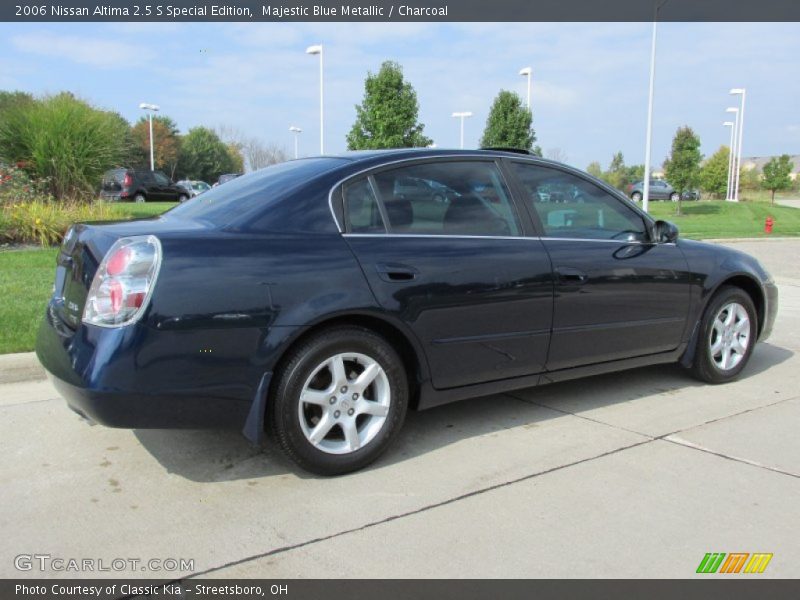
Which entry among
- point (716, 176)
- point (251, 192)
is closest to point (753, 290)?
point (251, 192)

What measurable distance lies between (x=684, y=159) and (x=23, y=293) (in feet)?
112

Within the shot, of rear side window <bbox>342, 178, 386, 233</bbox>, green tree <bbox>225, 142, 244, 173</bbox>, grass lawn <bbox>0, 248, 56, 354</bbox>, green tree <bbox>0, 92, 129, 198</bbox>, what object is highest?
green tree <bbox>225, 142, 244, 173</bbox>

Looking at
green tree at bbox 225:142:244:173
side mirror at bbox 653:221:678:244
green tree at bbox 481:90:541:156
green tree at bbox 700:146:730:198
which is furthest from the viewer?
green tree at bbox 225:142:244:173

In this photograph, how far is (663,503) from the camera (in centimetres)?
324

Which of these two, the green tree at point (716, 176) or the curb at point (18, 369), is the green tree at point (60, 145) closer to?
the curb at point (18, 369)

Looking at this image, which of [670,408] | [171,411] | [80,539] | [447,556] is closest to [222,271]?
[171,411]

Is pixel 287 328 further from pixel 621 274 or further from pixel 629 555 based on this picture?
pixel 621 274

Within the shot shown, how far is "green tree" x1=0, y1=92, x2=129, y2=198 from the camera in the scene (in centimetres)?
1280

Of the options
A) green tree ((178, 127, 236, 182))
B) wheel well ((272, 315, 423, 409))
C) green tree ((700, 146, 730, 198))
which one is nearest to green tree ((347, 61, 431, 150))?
wheel well ((272, 315, 423, 409))

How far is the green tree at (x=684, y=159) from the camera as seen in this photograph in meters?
34.9

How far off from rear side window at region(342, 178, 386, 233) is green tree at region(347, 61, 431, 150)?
1827 cm

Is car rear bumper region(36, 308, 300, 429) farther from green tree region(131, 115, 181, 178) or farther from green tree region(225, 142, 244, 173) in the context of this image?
green tree region(225, 142, 244, 173)

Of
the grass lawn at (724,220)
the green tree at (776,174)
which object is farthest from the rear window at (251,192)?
the green tree at (776,174)

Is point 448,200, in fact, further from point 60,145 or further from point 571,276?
point 60,145
